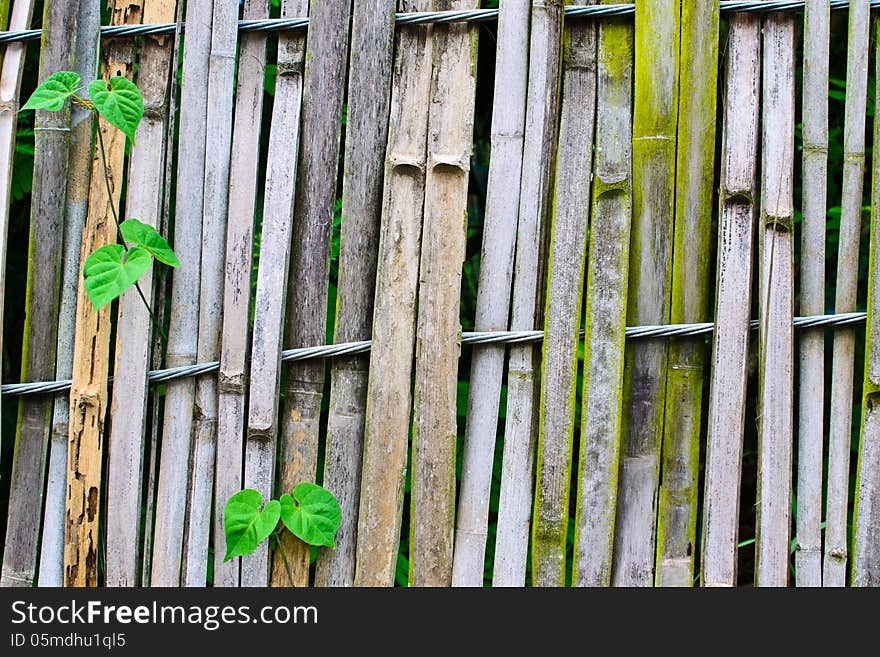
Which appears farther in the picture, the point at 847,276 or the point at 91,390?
the point at 91,390

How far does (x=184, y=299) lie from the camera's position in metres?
2.13

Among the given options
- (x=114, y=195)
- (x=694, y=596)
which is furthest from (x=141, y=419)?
(x=694, y=596)

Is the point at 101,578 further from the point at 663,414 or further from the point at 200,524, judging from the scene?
the point at 663,414

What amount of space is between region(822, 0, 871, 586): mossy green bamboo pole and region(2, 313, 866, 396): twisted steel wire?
0.07 meters

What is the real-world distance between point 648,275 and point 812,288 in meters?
0.40

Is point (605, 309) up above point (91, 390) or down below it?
above

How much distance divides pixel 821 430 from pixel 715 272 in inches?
18.3

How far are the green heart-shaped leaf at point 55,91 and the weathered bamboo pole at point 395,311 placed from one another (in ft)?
2.61

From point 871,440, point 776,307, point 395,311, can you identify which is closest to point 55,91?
point 395,311

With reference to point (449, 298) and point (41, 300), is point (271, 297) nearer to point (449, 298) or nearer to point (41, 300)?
point (449, 298)

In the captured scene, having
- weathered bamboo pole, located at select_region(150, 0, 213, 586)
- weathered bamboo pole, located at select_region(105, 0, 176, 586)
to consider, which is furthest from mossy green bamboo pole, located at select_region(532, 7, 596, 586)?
weathered bamboo pole, located at select_region(105, 0, 176, 586)

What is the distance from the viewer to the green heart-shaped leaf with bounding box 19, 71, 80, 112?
1954mm

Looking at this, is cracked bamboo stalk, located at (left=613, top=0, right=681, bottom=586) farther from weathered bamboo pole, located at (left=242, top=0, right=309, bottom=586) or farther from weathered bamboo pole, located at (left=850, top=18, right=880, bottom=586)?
weathered bamboo pole, located at (left=242, top=0, right=309, bottom=586)

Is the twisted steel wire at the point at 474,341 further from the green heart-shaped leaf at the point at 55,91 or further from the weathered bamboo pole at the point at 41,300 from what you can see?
the green heart-shaped leaf at the point at 55,91
